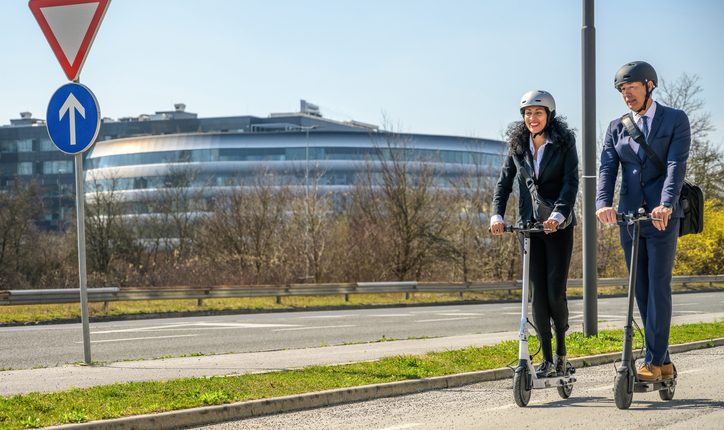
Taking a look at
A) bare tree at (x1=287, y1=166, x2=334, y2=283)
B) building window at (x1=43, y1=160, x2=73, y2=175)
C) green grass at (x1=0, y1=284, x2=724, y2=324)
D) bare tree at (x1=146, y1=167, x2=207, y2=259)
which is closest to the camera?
green grass at (x1=0, y1=284, x2=724, y2=324)

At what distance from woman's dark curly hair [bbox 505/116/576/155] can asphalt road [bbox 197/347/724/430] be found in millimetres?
1870

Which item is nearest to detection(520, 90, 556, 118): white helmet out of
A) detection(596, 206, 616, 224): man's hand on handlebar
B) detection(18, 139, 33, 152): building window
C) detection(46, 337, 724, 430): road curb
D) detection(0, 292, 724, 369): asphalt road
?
detection(596, 206, 616, 224): man's hand on handlebar

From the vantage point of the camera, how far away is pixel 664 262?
7.15 metres

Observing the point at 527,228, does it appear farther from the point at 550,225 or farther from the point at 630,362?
the point at 630,362

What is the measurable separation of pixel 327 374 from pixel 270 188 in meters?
40.2

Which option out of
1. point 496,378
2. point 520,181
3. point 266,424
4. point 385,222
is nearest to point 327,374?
point 496,378

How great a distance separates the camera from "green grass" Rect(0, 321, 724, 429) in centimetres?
693

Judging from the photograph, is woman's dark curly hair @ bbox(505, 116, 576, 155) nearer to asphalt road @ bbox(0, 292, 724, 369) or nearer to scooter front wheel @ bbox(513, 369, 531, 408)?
scooter front wheel @ bbox(513, 369, 531, 408)

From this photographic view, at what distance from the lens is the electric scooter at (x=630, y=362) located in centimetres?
688

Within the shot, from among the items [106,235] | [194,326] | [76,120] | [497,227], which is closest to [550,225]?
[497,227]

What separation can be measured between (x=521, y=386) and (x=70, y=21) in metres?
5.73

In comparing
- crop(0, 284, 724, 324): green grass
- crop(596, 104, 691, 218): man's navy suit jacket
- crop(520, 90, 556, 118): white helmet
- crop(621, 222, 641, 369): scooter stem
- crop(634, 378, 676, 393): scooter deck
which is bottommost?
crop(0, 284, 724, 324): green grass

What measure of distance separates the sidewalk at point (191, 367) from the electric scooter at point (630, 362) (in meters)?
3.94

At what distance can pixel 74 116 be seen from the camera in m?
10.1
